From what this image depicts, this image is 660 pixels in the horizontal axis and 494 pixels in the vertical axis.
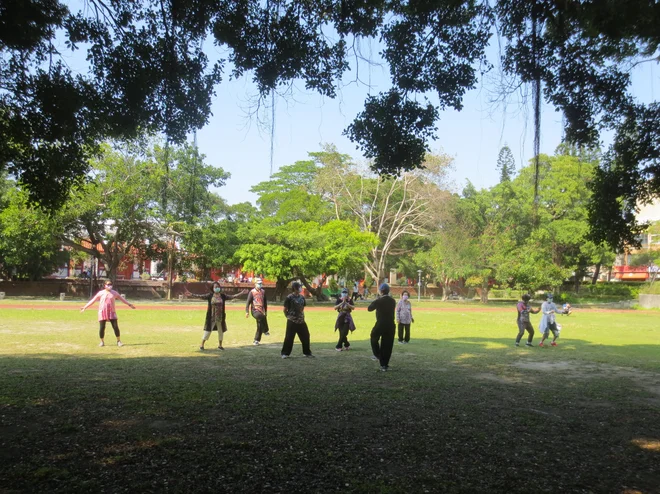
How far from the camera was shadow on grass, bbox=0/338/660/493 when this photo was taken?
14.0 feet

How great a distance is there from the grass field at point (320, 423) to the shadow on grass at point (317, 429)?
24mm

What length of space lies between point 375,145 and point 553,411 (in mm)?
4114

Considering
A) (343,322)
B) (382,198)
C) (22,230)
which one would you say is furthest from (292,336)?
(382,198)

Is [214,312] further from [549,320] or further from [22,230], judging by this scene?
[22,230]

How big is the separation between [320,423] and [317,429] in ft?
0.80

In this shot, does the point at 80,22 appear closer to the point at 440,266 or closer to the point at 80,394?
the point at 80,394

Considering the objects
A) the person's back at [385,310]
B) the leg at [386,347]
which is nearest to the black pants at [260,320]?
the person's back at [385,310]

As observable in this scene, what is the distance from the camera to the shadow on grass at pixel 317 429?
427 centimetres

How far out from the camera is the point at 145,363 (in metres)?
9.83

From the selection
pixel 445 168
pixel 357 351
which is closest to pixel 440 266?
pixel 445 168

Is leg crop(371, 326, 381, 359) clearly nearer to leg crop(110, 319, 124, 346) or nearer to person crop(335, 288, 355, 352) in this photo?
person crop(335, 288, 355, 352)

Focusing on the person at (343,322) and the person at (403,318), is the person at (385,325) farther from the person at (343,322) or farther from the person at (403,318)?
the person at (403,318)

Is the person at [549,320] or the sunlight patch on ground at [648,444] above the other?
the person at [549,320]

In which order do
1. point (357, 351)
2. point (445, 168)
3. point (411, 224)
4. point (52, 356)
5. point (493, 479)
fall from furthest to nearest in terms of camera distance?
point (411, 224)
point (445, 168)
point (357, 351)
point (52, 356)
point (493, 479)
